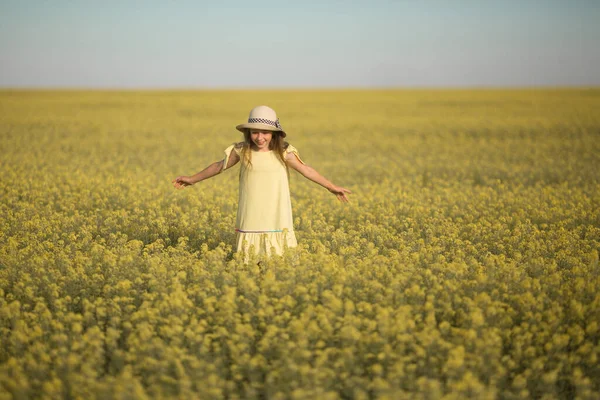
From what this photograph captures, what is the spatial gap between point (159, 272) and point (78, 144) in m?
14.8

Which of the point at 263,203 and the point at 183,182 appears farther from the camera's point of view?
the point at 183,182

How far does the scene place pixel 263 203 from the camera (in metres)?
5.02

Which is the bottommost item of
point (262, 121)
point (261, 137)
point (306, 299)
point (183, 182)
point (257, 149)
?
point (306, 299)

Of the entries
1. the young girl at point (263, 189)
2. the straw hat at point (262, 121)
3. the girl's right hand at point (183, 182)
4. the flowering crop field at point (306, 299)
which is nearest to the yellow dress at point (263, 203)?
the young girl at point (263, 189)

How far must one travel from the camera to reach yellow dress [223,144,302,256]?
5016mm

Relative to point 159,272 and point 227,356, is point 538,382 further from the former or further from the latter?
point 159,272

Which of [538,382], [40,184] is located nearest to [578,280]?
[538,382]

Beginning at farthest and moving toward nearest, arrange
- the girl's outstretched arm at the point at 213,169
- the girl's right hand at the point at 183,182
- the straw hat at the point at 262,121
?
the girl's right hand at the point at 183,182 → the girl's outstretched arm at the point at 213,169 → the straw hat at the point at 262,121

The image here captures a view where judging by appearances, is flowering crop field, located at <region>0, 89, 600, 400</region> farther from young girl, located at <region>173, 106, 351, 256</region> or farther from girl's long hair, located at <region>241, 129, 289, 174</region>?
girl's long hair, located at <region>241, 129, 289, 174</region>

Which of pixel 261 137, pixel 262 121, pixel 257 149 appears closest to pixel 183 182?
pixel 257 149

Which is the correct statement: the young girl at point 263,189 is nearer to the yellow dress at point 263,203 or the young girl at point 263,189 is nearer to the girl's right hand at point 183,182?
the yellow dress at point 263,203

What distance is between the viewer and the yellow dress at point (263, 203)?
502cm

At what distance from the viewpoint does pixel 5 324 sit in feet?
14.3

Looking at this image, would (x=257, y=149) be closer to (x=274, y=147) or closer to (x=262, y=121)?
(x=274, y=147)
